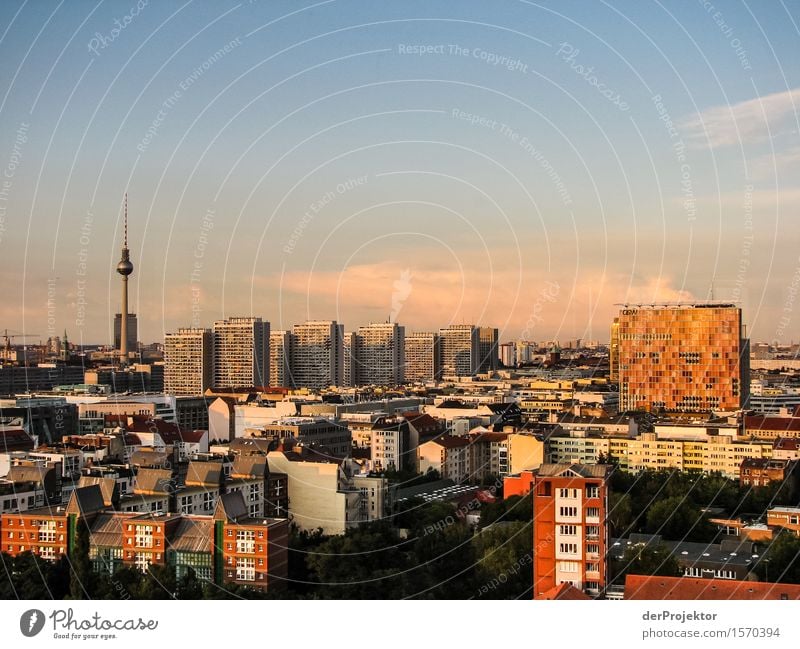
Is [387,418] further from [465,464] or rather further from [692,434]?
[692,434]

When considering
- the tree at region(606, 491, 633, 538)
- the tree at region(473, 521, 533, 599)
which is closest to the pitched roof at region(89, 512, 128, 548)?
the tree at region(473, 521, 533, 599)

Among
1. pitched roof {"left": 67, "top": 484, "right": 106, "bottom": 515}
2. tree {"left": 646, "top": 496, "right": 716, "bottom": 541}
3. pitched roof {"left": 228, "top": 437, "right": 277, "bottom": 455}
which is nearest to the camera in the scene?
pitched roof {"left": 67, "top": 484, "right": 106, "bottom": 515}

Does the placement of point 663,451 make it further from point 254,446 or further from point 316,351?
point 316,351

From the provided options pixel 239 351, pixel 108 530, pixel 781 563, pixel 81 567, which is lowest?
pixel 781 563

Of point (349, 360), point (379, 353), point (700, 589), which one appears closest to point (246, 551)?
point (700, 589)

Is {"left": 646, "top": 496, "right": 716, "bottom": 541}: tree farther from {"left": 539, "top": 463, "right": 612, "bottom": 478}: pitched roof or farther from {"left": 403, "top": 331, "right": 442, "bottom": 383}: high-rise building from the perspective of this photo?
{"left": 403, "top": 331, "right": 442, "bottom": 383}: high-rise building

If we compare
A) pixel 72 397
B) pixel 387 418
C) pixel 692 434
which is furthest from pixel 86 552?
pixel 72 397

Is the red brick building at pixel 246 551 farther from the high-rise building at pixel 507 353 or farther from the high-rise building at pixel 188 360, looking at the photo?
the high-rise building at pixel 507 353
